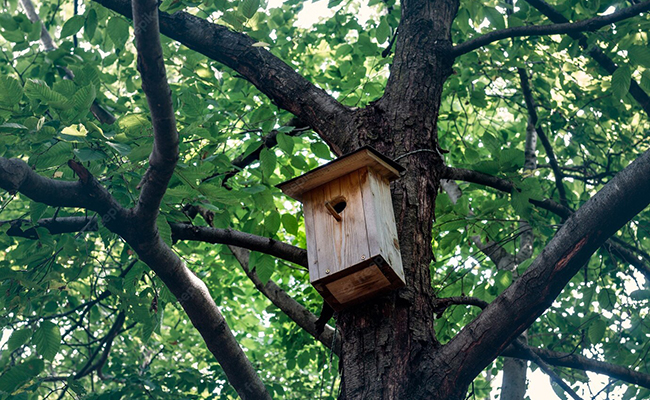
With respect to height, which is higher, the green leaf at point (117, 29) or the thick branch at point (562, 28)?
the green leaf at point (117, 29)

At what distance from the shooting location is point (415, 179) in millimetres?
3189

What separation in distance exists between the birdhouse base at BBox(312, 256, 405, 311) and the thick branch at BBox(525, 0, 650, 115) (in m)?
2.49

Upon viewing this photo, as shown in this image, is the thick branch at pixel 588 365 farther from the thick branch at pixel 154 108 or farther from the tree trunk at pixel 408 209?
the thick branch at pixel 154 108

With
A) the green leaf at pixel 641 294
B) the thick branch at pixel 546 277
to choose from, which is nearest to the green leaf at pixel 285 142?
the thick branch at pixel 546 277

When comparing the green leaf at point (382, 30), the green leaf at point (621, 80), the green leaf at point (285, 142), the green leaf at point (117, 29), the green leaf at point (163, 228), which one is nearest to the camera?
the green leaf at point (163, 228)

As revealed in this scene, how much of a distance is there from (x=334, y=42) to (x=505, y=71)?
1.82 meters

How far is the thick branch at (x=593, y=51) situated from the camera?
13.8 ft

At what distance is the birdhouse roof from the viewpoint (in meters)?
2.81

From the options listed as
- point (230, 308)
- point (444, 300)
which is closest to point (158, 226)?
point (444, 300)

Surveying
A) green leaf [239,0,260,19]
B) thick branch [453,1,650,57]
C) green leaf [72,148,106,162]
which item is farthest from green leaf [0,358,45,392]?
thick branch [453,1,650,57]

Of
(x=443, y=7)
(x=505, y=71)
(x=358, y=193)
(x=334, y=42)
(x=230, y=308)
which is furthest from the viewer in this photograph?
(x=230, y=308)

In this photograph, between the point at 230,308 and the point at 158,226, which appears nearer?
the point at 158,226

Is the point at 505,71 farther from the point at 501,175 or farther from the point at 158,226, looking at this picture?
the point at 158,226

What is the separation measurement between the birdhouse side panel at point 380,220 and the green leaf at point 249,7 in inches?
48.1
